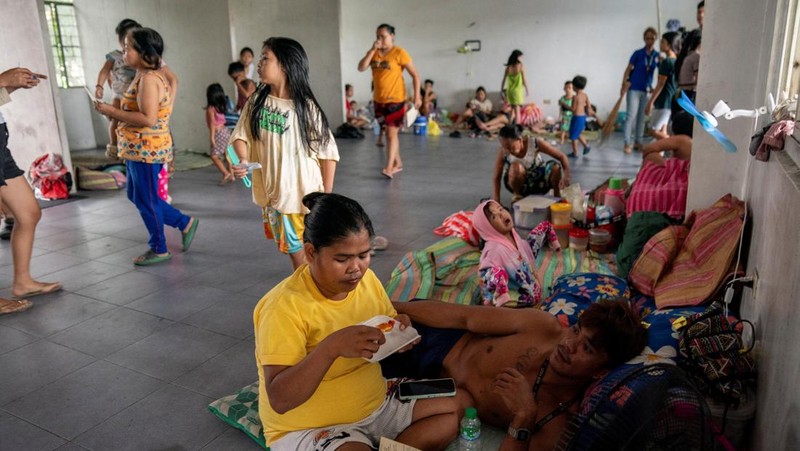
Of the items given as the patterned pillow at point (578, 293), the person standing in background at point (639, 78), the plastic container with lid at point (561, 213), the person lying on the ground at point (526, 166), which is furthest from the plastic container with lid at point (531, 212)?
the person standing in background at point (639, 78)

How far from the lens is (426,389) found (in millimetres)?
2289

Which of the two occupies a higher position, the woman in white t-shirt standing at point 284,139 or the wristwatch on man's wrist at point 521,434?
the woman in white t-shirt standing at point 284,139

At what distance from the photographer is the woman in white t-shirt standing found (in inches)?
132

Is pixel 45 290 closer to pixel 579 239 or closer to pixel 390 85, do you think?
pixel 579 239

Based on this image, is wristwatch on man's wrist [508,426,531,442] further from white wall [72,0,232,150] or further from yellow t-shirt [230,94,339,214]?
white wall [72,0,232,150]

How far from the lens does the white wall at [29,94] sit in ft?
19.6

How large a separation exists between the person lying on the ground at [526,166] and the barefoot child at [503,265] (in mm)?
1866

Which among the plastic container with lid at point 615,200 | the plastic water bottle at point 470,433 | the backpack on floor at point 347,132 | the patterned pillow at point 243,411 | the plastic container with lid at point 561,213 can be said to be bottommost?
the patterned pillow at point 243,411

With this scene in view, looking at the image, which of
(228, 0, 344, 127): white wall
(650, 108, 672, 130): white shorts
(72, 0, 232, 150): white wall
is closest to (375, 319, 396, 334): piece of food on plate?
(650, 108, 672, 130): white shorts

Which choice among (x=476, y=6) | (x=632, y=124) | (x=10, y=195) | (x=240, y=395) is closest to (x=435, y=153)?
(x=632, y=124)

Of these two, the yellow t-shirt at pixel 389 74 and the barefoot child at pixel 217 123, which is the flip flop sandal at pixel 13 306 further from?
the yellow t-shirt at pixel 389 74

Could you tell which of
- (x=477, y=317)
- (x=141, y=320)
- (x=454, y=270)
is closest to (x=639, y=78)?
(x=454, y=270)

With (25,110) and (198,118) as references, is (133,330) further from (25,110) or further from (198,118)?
(198,118)

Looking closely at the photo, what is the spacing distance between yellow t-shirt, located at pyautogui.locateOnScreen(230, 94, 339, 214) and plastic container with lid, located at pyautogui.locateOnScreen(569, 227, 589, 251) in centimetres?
227
